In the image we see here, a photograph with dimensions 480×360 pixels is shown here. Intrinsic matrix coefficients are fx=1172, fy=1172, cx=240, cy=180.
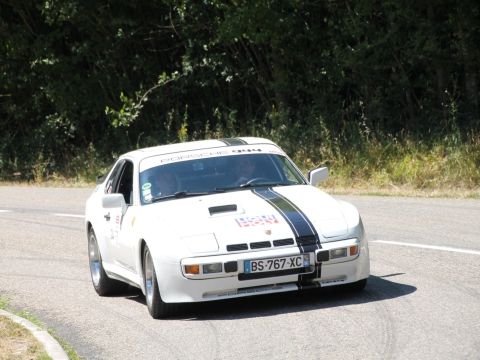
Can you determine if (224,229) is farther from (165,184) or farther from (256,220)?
(165,184)

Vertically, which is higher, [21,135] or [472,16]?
[472,16]

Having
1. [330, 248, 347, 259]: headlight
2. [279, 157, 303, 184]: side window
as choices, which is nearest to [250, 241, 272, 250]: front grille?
[330, 248, 347, 259]: headlight

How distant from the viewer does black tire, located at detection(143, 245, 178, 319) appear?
9.70 meters

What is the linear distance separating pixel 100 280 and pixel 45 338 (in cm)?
272

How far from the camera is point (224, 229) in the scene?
31.5 ft

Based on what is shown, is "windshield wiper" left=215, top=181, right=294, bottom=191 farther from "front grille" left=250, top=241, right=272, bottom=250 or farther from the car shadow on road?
"front grille" left=250, top=241, right=272, bottom=250

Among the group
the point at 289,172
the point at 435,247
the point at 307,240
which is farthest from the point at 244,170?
the point at 435,247

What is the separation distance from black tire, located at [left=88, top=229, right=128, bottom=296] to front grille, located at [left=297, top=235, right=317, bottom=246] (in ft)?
9.37

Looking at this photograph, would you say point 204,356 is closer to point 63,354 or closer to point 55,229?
point 63,354

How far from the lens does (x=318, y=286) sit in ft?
31.6

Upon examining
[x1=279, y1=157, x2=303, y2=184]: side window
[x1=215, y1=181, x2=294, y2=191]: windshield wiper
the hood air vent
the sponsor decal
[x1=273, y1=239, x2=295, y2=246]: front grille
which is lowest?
[x1=273, y1=239, x2=295, y2=246]: front grille

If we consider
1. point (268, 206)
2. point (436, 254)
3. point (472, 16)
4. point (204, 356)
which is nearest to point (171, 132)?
point (472, 16)

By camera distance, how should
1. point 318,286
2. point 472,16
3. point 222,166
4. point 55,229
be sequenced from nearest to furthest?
point 318,286 → point 222,166 → point 55,229 → point 472,16

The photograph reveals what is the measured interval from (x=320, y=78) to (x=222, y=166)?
14.6 meters
